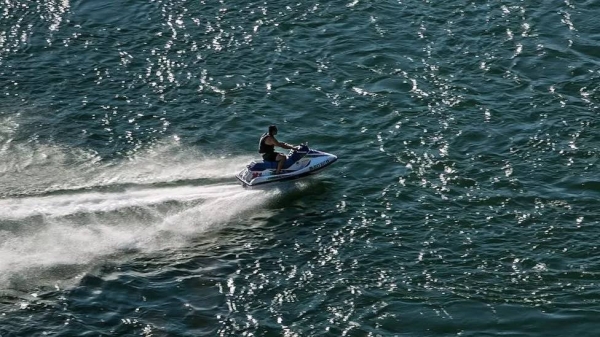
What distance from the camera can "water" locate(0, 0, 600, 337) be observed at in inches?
1230

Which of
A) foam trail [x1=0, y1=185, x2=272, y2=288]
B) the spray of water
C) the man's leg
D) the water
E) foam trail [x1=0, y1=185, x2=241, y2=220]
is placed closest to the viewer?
the water

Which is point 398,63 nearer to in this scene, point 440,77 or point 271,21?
point 440,77

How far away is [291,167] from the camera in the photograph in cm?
3784

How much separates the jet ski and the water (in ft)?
1.50

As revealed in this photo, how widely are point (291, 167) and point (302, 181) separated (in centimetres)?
65

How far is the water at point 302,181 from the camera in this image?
3125cm

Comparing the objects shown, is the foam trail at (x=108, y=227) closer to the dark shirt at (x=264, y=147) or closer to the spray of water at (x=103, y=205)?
the spray of water at (x=103, y=205)

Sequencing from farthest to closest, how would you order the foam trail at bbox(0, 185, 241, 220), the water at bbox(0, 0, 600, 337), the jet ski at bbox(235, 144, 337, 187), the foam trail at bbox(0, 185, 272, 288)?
A: 1. the jet ski at bbox(235, 144, 337, 187)
2. the foam trail at bbox(0, 185, 241, 220)
3. the foam trail at bbox(0, 185, 272, 288)
4. the water at bbox(0, 0, 600, 337)

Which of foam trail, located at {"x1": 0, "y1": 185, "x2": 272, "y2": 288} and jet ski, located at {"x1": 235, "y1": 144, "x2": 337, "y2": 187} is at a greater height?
jet ski, located at {"x1": 235, "y1": 144, "x2": 337, "y2": 187}

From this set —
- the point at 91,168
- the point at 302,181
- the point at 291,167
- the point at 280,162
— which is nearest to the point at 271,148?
the point at 280,162

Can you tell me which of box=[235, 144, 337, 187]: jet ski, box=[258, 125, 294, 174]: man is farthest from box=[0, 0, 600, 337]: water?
box=[258, 125, 294, 174]: man

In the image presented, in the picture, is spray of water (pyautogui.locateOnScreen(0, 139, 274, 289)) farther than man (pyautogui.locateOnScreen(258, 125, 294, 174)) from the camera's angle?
No

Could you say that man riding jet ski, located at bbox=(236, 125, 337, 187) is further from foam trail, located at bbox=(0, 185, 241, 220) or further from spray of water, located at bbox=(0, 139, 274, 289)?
foam trail, located at bbox=(0, 185, 241, 220)

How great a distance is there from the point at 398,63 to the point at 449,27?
406 centimetres
